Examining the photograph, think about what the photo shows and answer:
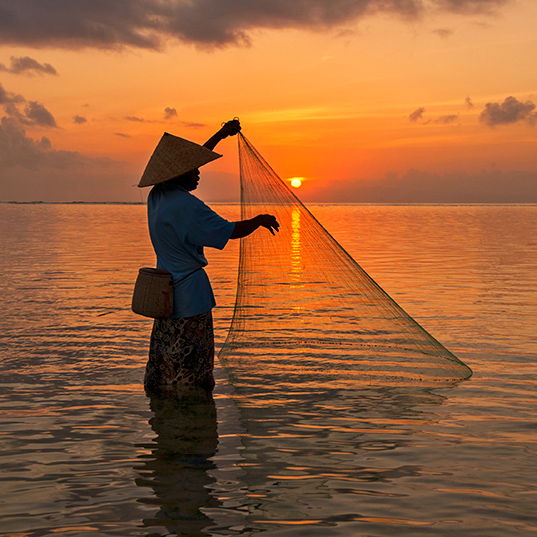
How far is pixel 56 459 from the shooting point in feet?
13.1

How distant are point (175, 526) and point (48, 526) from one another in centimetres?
65

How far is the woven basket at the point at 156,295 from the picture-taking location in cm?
446

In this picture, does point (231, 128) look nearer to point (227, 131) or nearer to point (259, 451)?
point (227, 131)

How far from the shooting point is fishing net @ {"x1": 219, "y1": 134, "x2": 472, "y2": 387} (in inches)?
221

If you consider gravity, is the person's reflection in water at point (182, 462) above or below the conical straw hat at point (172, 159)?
below

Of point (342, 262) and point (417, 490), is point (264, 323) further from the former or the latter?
point (417, 490)

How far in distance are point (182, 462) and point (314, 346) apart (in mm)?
3564

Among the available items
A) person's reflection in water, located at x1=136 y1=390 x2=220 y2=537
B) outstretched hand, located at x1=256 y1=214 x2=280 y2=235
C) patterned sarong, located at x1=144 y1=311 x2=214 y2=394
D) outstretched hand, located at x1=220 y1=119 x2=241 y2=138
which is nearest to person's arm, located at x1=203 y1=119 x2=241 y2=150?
outstretched hand, located at x1=220 y1=119 x2=241 y2=138

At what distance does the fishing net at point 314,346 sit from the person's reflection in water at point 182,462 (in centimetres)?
108

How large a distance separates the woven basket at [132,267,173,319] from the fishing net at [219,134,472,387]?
1397 millimetres

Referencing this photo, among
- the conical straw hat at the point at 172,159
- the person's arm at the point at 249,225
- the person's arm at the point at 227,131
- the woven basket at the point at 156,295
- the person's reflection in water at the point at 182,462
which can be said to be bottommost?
the person's reflection in water at the point at 182,462

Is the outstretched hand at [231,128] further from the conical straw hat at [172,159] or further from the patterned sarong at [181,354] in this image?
the patterned sarong at [181,354]

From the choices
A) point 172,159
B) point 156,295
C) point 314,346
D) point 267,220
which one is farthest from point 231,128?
point 314,346

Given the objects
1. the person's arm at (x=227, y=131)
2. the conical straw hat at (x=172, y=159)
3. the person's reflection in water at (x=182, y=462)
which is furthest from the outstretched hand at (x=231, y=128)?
the person's reflection in water at (x=182, y=462)
